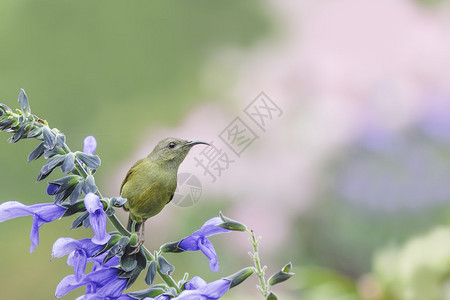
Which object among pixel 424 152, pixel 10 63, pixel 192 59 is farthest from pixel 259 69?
pixel 10 63

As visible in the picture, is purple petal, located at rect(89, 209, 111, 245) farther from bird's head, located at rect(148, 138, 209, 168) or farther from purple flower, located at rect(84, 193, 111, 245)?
bird's head, located at rect(148, 138, 209, 168)

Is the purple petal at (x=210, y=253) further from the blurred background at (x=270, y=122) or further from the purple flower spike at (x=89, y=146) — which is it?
the blurred background at (x=270, y=122)

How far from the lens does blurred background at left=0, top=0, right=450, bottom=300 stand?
2119 millimetres

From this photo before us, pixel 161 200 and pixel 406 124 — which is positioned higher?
pixel 406 124

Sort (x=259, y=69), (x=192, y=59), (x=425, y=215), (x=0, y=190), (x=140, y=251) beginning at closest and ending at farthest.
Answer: (x=140, y=251), (x=425, y=215), (x=0, y=190), (x=259, y=69), (x=192, y=59)

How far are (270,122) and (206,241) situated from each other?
1.87m

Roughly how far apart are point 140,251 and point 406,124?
1870mm

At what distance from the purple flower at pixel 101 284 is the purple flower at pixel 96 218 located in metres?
0.05

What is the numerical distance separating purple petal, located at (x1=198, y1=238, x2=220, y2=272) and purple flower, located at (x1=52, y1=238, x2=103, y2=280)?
0.33ft

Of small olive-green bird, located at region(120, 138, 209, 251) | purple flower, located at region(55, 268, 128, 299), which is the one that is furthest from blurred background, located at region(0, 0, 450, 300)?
purple flower, located at region(55, 268, 128, 299)

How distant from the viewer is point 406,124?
229cm

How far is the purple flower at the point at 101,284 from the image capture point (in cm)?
56

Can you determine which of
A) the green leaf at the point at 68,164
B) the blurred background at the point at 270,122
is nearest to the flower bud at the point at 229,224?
the green leaf at the point at 68,164

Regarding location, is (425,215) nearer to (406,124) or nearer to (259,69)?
(406,124)
